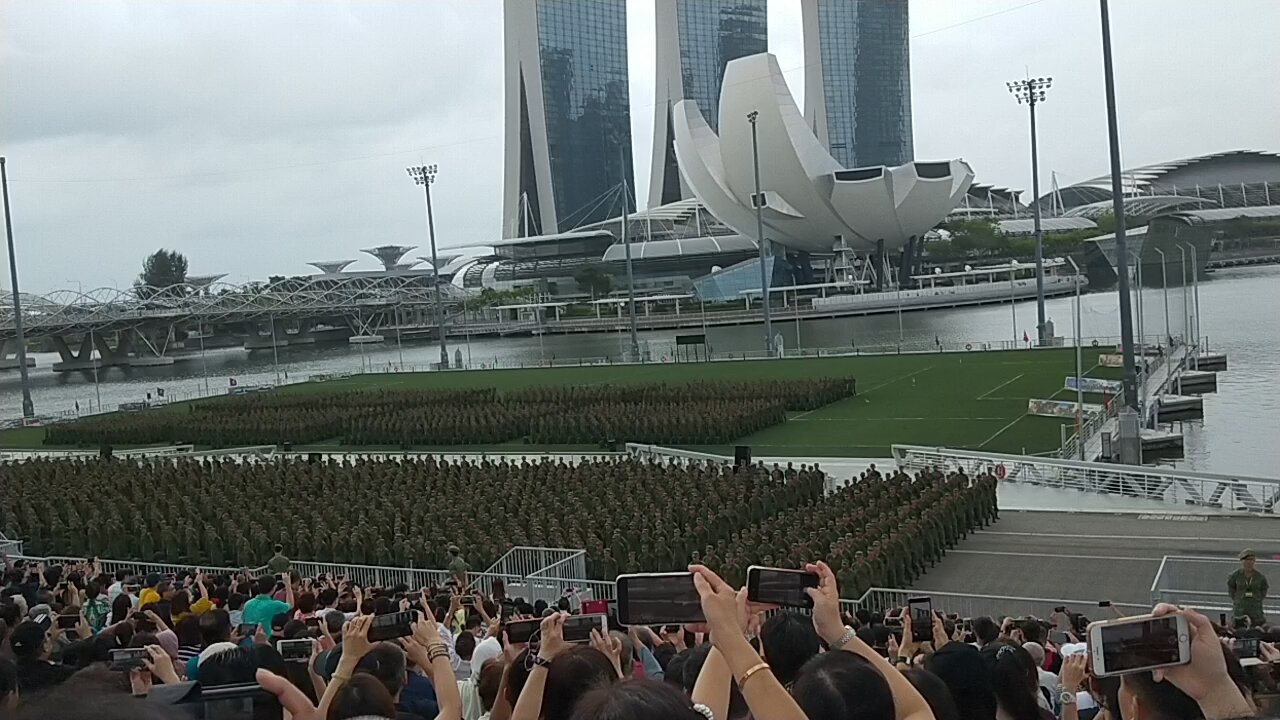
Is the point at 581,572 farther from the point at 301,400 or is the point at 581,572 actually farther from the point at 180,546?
the point at 301,400

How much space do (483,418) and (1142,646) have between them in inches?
971

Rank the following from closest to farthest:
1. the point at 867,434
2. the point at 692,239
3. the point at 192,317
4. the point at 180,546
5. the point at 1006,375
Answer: the point at 180,546
the point at 867,434
the point at 1006,375
the point at 192,317
the point at 692,239

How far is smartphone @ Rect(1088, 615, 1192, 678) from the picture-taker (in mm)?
2170

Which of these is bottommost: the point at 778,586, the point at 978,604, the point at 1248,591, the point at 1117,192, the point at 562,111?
the point at 978,604

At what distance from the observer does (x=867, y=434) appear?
2288cm

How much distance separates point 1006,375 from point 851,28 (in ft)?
325

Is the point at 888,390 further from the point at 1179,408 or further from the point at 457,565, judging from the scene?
the point at 457,565

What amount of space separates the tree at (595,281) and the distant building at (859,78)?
35503 mm

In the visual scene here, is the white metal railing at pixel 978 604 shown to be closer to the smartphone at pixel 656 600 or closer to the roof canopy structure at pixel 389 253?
the smartphone at pixel 656 600

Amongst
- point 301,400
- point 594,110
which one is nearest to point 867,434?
point 301,400

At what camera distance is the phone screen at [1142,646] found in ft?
7.13

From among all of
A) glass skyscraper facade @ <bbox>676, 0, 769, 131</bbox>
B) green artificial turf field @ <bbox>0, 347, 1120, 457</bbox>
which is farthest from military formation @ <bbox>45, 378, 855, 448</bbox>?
glass skyscraper facade @ <bbox>676, 0, 769, 131</bbox>

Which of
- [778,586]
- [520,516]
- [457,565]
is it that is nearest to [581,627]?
[778,586]

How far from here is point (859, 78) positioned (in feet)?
409
